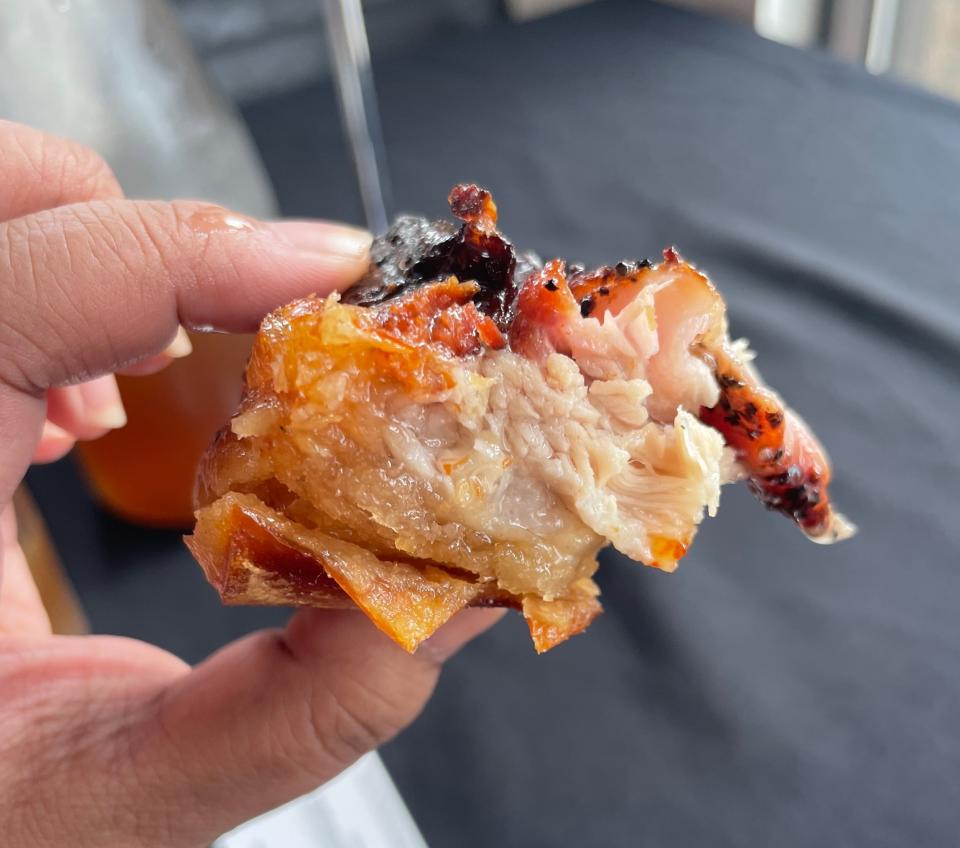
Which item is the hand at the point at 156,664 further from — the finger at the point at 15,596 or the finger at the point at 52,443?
the finger at the point at 52,443

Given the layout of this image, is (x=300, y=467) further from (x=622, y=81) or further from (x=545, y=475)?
(x=622, y=81)

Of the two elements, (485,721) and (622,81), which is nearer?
(485,721)

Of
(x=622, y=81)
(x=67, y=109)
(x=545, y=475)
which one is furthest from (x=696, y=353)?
(x=622, y=81)

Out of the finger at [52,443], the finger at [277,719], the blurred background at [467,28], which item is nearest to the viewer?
the finger at [277,719]

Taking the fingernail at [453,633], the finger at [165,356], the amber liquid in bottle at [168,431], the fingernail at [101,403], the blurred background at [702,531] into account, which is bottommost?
the blurred background at [702,531]

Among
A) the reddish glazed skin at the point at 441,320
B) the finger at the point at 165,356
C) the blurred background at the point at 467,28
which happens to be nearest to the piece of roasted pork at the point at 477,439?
the reddish glazed skin at the point at 441,320

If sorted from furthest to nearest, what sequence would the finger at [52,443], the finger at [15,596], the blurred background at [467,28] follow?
the blurred background at [467,28]
the finger at [52,443]
the finger at [15,596]
